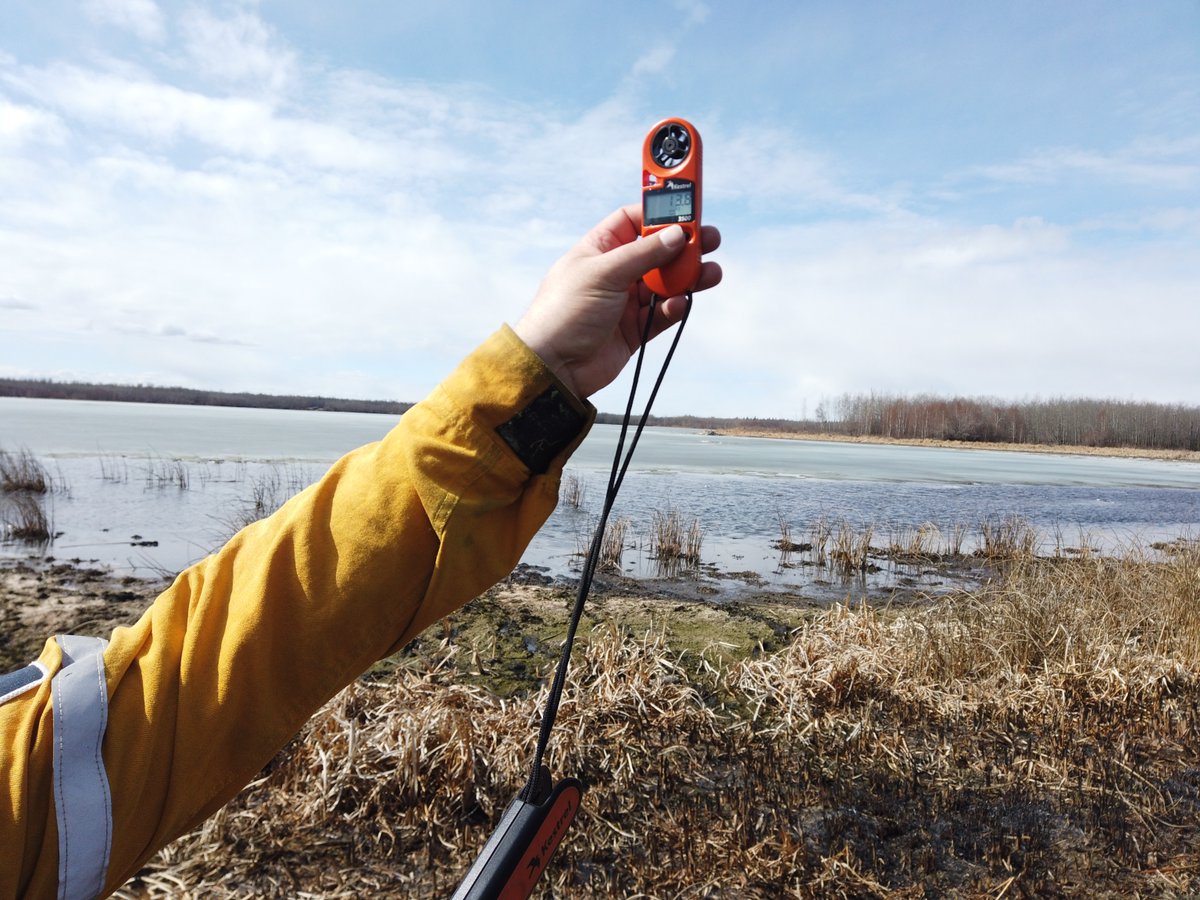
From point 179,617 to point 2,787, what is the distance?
0.90ft

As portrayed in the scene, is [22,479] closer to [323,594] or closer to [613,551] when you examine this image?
[613,551]

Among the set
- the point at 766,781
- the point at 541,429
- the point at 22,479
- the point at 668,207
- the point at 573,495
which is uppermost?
the point at 668,207

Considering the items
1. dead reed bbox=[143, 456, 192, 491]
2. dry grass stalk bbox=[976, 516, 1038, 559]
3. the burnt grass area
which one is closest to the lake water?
dead reed bbox=[143, 456, 192, 491]

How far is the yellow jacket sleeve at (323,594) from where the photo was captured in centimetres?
102

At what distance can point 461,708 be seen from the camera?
143 inches

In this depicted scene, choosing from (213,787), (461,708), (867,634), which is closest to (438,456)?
(213,787)

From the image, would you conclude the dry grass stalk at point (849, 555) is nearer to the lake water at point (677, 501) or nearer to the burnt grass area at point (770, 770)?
the lake water at point (677, 501)

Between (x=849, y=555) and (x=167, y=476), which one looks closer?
(x=849, y=555)

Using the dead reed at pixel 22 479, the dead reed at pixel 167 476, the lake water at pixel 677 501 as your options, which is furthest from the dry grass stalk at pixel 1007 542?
the dead reed at pixel 22 479

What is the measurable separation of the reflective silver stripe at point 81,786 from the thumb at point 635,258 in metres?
0.92

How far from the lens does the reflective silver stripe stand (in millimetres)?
919

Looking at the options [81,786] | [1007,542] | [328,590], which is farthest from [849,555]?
[81,786]

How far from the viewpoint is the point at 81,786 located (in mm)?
932

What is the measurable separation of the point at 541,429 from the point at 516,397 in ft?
0.21
